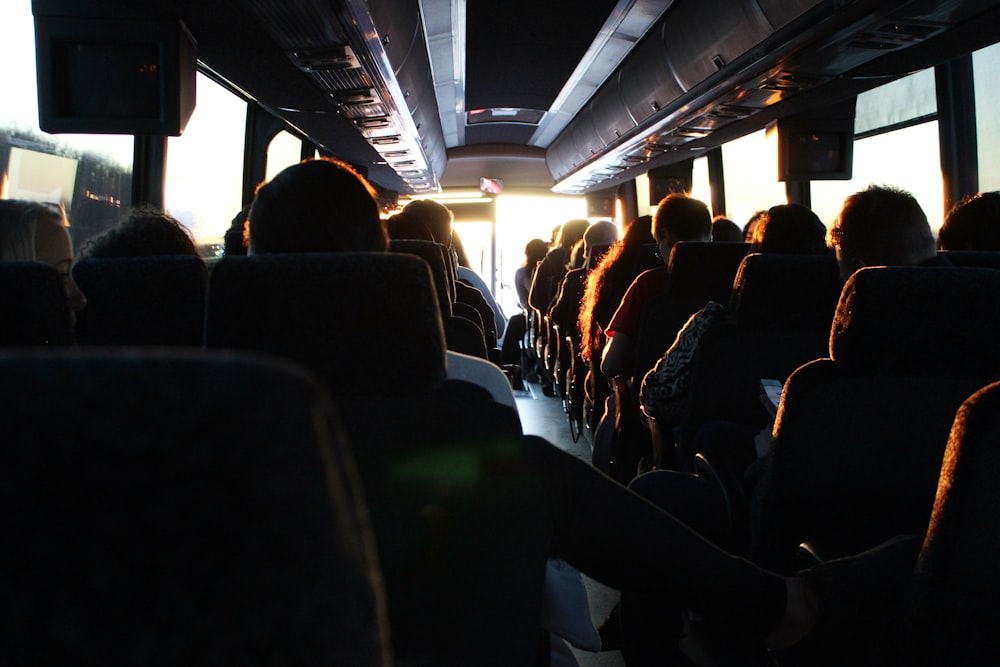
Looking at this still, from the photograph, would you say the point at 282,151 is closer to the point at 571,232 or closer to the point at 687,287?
the point at 571,232

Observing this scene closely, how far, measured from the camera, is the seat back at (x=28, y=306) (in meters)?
1.20

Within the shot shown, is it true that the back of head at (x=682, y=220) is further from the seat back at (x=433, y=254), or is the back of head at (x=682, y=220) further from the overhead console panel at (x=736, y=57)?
the overhead console panel at (x=736, y=57)

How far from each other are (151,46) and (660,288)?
10.1ft

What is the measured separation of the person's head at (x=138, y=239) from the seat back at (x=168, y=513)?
235 cm

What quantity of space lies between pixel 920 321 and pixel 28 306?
5.37 ft

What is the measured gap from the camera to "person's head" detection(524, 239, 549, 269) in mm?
10594

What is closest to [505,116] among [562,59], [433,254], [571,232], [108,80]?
[562,59]

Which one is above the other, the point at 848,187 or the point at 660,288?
the point at 848,187

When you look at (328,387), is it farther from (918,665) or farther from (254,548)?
(918,665)

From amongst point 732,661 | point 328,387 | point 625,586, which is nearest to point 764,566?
point 732,661

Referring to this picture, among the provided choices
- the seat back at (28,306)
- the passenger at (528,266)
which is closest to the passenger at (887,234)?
the seat back at (28,306)

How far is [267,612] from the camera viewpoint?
0.49 meters

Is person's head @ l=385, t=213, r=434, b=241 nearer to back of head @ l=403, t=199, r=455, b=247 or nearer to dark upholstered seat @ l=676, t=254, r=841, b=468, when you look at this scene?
back of head @ l=403, t=199, r=455, b=247

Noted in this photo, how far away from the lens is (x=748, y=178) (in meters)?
10.1
